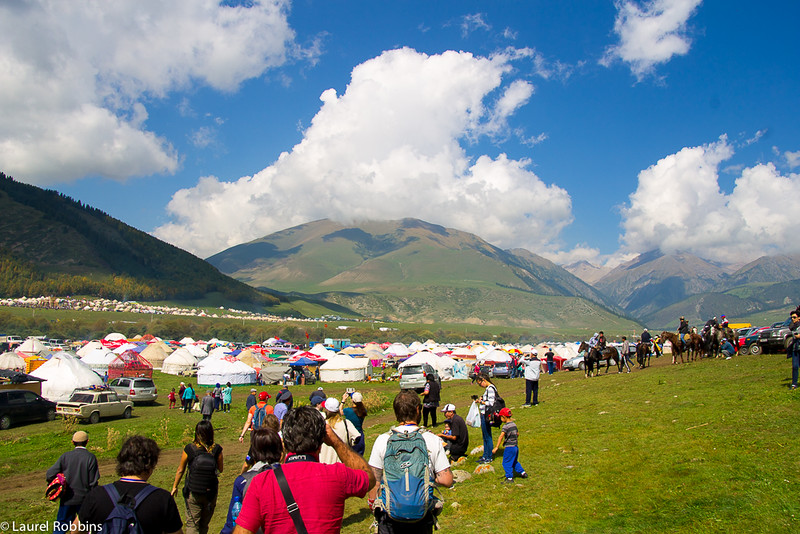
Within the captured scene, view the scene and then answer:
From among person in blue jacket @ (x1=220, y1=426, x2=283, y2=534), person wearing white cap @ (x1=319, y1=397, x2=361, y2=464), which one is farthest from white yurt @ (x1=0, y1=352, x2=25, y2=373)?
person in blue jacket @ (x1=220, y1=426, x2=283, y2=534)

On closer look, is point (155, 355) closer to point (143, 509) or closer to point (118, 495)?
point (118, 495)

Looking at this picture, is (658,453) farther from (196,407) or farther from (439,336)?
(439,336)

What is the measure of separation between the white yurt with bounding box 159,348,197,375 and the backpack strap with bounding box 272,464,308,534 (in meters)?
56.4

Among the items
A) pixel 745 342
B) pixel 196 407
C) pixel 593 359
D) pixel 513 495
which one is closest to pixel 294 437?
pixel 513 495

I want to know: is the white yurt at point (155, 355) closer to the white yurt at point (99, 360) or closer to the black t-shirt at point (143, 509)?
the white yurt at point (99, 360)

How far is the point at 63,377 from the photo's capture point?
30.7m

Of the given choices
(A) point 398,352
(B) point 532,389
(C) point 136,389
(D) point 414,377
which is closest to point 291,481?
(B) point 532,389

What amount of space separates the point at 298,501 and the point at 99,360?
171 ft

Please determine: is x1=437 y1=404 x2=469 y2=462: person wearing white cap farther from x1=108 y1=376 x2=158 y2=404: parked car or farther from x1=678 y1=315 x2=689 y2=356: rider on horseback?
x1=108 y1=376 x2=158 y2=404: parked car

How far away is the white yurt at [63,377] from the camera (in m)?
30.3

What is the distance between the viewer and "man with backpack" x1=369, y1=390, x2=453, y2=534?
14.2 ft

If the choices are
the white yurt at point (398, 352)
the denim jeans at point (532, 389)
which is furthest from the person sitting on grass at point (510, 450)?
the white yurt at point (398, 352)

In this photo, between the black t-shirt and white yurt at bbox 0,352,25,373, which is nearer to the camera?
the black t-shirt

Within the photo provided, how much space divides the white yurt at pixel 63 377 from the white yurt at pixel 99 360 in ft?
48.9
